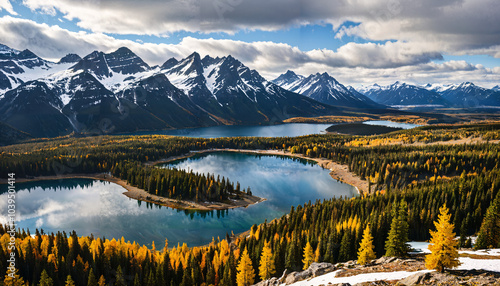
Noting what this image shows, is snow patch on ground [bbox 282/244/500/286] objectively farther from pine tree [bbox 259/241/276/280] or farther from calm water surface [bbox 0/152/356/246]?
calm water surface [bbox 0/152/356/246]

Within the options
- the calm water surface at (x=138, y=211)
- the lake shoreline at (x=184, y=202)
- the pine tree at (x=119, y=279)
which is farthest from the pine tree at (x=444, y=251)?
the lake shoreline at (x=184, y=202)

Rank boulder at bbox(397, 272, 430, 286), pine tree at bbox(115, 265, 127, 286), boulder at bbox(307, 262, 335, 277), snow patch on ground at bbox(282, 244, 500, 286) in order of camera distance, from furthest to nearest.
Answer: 1. pine tree at bbox(115, 265, 127, 286)
2. boulder at bbox(307, 262, 335, 277)
3. snow patch on ground at bbox(282, 244, 500, 286)
4. boulder at bbox(397, 272, 430, 286)

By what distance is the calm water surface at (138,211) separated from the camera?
99.6 meters

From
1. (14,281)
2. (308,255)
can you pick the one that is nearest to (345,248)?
(308,255)

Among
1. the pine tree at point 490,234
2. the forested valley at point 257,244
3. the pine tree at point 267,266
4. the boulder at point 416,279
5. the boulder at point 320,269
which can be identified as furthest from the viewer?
the forested valley at point 257,244

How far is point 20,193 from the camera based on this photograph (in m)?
148

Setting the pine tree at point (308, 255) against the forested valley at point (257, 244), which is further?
the pine tree at point (308, 255)

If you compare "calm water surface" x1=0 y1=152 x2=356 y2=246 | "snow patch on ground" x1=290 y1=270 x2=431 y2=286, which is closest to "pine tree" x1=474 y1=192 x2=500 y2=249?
"snow patch on ground" x1=290 y1=270 x2=431 y2=286

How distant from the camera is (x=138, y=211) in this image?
117312mm

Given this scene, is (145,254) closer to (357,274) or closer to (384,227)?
(357,274)

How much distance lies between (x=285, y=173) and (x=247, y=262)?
129 metres

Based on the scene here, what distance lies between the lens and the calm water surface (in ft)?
327

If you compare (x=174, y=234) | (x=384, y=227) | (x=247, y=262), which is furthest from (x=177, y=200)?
(x=384, y=227)

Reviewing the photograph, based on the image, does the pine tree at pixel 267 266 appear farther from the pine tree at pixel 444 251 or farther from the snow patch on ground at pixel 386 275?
the pine tree at pixel 444 251
